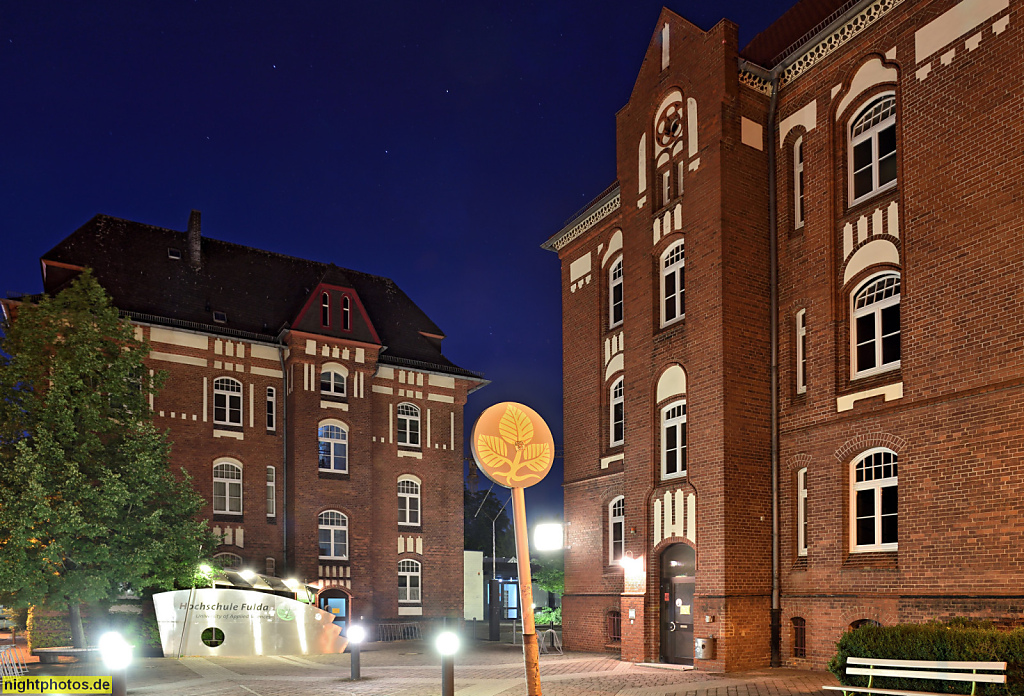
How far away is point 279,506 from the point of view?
34938mm

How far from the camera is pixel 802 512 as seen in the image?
1983cm

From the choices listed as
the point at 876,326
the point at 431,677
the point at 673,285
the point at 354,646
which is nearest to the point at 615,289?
the point at 673,285

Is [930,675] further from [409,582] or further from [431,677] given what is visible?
[409,582]

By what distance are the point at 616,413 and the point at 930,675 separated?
587 inches

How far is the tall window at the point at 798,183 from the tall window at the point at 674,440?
5010 mm

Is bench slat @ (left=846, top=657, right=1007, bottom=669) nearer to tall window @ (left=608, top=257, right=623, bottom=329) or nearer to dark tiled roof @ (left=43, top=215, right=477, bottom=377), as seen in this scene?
tall window @ (left=608, top=257, right=623, bottom=329)

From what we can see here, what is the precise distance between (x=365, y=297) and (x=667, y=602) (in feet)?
80.6

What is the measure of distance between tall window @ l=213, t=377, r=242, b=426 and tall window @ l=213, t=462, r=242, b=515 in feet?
5.41

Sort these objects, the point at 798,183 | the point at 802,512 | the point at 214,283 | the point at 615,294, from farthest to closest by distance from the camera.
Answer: the point at 214,283, the point at 615,294, the point at 798,183, the point at 802,512

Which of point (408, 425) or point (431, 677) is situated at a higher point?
point (408, 425)

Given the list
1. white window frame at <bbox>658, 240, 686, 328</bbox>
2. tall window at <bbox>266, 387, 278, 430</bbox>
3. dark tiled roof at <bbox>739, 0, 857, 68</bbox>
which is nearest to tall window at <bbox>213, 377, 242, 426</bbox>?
tall window at <bbox>266, 387, 278, 430</bbox>

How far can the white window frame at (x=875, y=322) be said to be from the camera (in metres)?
18.3

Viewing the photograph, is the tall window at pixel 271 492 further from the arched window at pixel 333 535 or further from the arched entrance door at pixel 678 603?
the arched entrance door at pixel 678 603

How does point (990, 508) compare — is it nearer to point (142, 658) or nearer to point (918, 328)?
point (918, 328)
